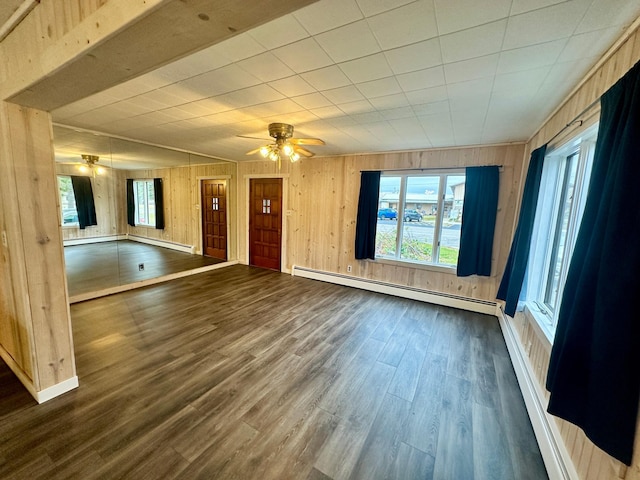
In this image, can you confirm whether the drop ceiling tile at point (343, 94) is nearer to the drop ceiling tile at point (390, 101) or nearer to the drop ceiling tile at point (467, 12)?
the drop ceiling tile at point (390, 101)

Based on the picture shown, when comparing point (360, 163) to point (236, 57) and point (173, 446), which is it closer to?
point (236, 57)

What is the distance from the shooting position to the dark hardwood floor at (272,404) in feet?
5.00

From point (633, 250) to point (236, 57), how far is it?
89.1 inches

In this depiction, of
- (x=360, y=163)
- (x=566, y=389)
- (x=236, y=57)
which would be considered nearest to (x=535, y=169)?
(x=566, y=389)

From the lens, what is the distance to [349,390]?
7.14 ft

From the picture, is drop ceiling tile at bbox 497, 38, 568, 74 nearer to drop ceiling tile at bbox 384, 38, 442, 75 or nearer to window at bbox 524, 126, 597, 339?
drop ceiling tile at bbox 384, 38, 442, 75

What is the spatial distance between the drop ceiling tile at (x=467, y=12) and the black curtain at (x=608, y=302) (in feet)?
2.13

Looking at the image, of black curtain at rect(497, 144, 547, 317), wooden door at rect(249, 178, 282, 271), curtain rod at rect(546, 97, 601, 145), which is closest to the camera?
curtain rod at rect(546, 97, 601, 145)

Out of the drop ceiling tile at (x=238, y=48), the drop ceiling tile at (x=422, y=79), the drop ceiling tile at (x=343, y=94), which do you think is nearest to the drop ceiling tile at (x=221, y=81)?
the drop ceiling tile at (x=238, y=48)

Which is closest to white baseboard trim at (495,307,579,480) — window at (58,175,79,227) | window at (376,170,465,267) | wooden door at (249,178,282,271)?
window at (376,170,465,267)

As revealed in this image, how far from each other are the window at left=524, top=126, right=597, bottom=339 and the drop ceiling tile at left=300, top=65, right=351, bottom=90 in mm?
1805

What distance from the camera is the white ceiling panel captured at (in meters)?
1.27

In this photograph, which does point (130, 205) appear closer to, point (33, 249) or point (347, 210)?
point (33, 249)

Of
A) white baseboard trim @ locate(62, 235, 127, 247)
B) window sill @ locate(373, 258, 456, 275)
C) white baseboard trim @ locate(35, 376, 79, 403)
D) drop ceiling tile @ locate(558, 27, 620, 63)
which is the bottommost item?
white baseboard trim @ locate(35, 376, 79, 403)
